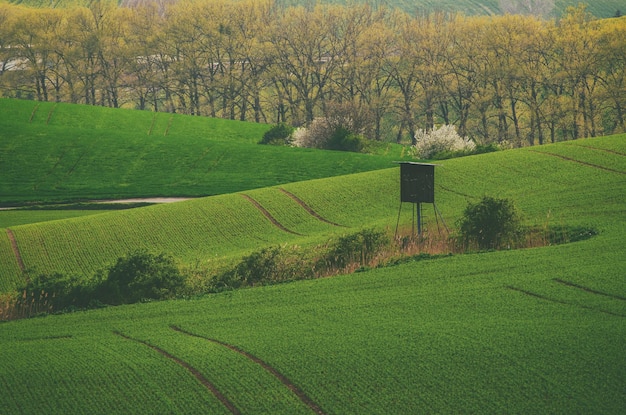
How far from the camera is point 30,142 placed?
295 ft

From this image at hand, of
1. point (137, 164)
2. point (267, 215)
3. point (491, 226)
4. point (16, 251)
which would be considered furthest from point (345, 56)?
point (491, 226)

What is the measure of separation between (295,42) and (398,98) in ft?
59.7

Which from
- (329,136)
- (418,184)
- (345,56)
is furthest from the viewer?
(345,56)

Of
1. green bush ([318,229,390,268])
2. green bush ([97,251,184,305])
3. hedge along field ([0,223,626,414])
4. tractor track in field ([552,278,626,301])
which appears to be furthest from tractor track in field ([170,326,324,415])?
green bush ([318,229,390,268])

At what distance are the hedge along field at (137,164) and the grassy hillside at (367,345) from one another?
43.9 meters

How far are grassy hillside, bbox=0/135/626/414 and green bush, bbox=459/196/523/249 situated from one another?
3.16 metres

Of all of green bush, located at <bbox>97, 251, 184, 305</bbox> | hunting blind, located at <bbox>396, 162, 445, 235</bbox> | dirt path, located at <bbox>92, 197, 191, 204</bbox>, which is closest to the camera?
green bush, located at <bbox>97, 251, 184, 305</bbox>

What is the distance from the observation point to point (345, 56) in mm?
132250

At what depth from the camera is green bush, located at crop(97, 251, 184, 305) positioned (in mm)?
32750

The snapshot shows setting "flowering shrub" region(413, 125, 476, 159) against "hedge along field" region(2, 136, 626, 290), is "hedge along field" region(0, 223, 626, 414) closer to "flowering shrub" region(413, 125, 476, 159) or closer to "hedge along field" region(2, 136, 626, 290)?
"hedge along field" region(2, 136, 626, 290)

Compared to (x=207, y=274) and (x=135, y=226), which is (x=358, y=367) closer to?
(x=207, y=274)

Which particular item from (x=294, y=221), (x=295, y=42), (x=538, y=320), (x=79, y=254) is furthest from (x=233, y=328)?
(x=295, y=42)

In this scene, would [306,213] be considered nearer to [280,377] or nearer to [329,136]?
[280,377]

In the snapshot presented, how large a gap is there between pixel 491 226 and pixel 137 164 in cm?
5334
